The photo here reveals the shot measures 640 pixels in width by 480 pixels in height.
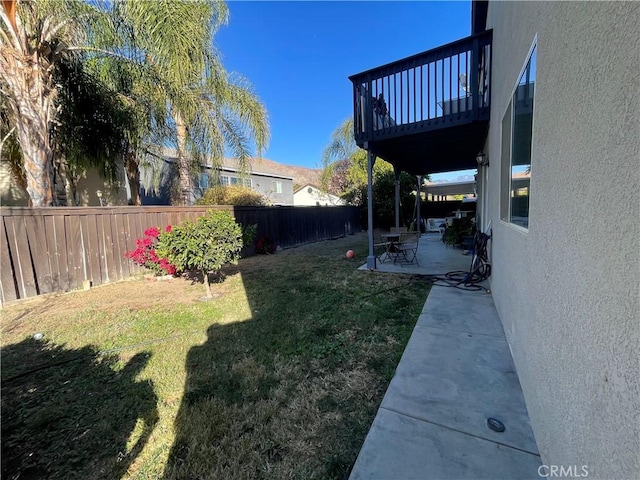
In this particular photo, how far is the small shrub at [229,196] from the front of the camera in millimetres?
12727

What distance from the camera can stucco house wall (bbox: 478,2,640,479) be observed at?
2.70 ft

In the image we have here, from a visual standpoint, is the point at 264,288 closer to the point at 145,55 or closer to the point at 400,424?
the point at 400,424

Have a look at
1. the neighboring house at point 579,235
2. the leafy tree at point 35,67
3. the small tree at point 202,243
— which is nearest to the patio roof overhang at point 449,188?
the small tree at point 202,243

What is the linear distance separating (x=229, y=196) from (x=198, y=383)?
11598 mm

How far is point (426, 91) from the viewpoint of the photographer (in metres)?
5.48

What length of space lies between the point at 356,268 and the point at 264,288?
238 cm

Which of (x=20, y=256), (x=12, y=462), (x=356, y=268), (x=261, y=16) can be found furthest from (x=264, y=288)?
(x=261, y=16)

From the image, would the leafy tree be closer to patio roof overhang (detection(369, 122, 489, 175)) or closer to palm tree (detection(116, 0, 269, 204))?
palm tree (detection(116, 0, 269, 204))

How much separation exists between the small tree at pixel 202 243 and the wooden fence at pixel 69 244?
210 cm

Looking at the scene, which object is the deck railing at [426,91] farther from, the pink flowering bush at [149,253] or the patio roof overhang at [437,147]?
the pink flowering bush at [149,253]

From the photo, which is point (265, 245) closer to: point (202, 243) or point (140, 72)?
point (202, 243)

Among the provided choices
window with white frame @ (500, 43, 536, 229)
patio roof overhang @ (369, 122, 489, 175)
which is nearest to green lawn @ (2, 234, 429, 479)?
window with white frame @ (500, 43, 536, 229)

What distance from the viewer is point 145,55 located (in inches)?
301

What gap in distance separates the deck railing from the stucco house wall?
3.67 m
